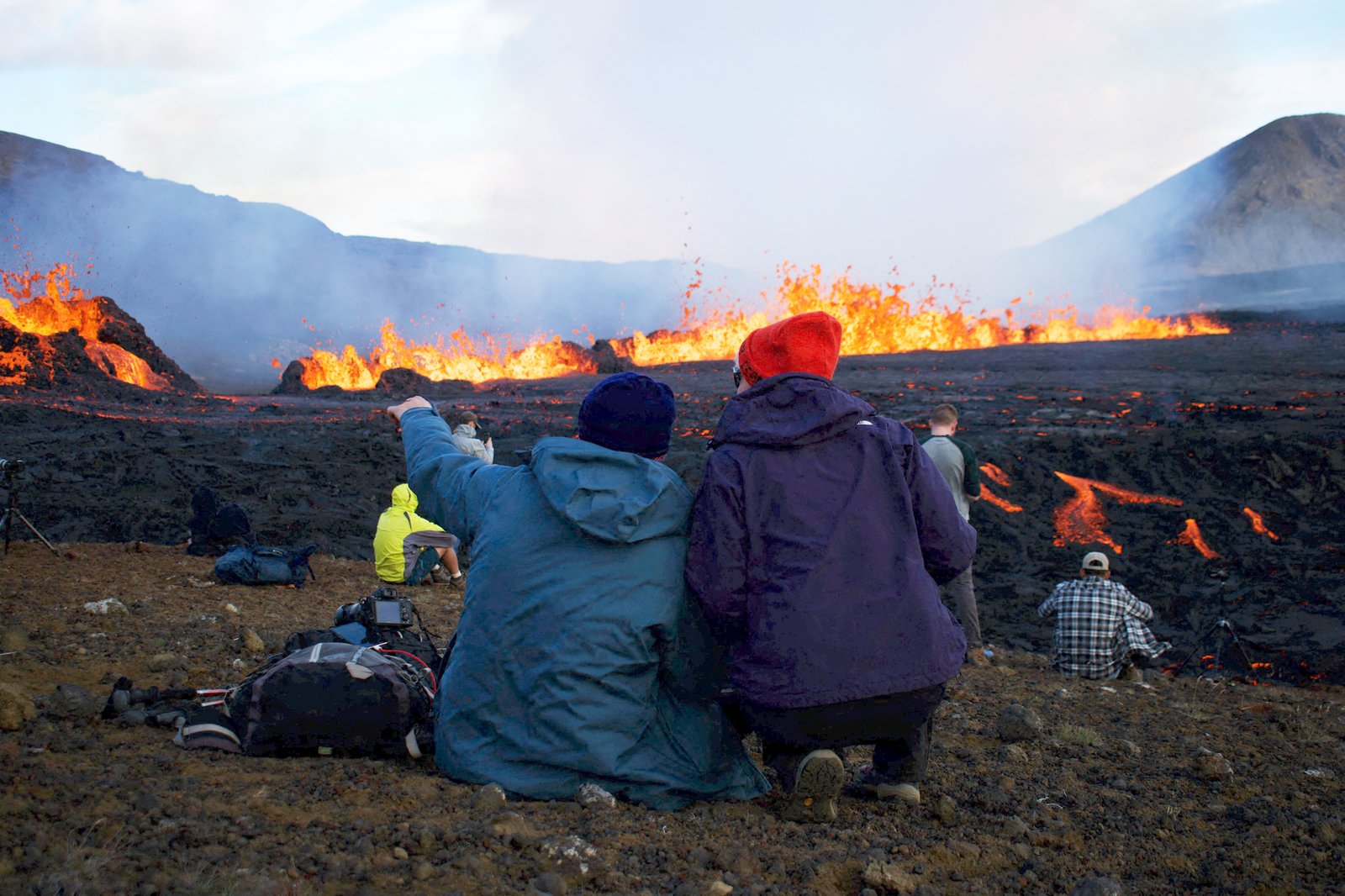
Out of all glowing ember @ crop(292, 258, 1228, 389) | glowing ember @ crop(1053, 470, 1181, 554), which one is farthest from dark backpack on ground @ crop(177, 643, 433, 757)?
glowing ember @ crop(292, 258, 1228, 389)

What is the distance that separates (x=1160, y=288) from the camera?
215ft

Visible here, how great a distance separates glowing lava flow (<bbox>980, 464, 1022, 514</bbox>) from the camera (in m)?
12.8

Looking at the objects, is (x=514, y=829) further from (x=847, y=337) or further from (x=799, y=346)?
(x=847, y=337)

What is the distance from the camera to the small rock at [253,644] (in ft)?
16.5

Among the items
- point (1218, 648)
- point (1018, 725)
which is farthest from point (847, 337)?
point (1018, 725)

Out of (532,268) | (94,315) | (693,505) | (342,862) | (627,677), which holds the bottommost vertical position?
(342,862)

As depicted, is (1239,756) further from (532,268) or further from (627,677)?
(532,268)

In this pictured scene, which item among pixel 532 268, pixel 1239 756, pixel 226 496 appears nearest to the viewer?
pixel 1239 756

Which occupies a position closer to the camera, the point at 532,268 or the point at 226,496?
the point at 226,496

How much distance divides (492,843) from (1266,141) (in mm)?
99323

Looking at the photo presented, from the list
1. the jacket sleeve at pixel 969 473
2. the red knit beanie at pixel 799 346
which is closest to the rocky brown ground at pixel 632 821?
the red knit beanie at pixel 799 346

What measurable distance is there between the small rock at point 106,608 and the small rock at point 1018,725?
4.95m

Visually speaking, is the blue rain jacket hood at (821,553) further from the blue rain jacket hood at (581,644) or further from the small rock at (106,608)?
the small rock at (106,608)

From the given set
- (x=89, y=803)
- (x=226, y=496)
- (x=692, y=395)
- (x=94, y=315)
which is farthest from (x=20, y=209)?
(x=89, y=803)
